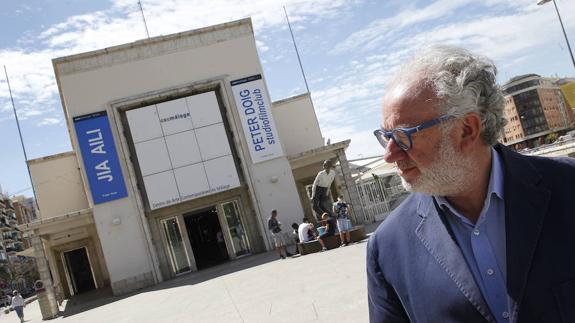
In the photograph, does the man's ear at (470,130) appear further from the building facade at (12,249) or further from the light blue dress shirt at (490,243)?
the building facade at (12,249)

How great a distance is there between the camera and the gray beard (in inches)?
71.2

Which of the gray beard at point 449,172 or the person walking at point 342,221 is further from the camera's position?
the person walking at point 342,221

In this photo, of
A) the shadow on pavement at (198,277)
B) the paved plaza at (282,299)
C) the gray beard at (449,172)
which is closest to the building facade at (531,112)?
the shadow on pavement at (198,277)

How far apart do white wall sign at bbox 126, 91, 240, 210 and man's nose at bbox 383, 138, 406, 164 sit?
69.1 ft

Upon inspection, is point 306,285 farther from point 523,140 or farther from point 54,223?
point 523,140

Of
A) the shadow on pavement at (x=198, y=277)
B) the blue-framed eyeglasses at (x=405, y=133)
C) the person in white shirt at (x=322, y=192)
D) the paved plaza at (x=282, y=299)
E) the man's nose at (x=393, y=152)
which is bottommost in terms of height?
the shadow on pavement at (x=198, y=277)

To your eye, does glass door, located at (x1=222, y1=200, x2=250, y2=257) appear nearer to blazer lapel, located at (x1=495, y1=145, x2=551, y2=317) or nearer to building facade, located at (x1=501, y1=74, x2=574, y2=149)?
blazer lapel, located at (x1=495, y1=145, x2=551, y2=317)

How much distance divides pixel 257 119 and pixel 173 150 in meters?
3.85

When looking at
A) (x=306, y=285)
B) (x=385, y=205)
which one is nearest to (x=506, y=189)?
(x=306, y=285)

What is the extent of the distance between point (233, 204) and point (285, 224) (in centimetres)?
260

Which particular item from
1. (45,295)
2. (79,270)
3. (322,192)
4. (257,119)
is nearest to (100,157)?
(45,295)

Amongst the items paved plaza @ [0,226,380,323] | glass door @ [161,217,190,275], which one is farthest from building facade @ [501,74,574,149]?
paved plaza @ [0,226,380,323]

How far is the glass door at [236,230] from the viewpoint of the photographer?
23.6 meters

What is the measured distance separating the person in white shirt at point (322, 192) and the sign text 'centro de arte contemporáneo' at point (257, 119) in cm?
727
